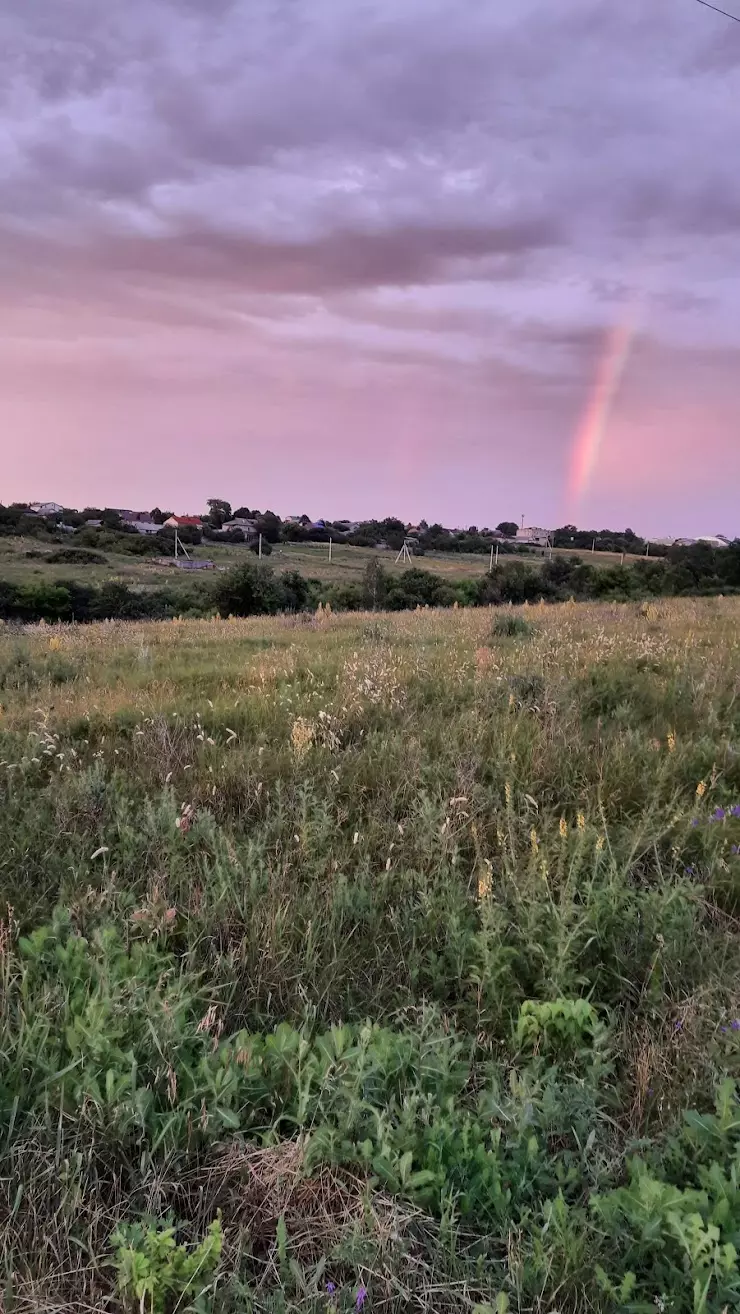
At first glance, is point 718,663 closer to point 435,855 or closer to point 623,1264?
point 435,855

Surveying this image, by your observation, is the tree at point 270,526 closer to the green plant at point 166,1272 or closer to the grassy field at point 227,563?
the grassy field at point 227,563

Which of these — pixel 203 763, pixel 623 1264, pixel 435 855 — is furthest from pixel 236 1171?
pixel 203 763

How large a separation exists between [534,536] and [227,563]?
59.1m

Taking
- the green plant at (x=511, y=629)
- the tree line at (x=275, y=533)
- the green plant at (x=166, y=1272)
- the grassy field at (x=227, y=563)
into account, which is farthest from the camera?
the tree line at (x=275, y=533)

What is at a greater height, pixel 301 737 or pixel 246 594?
pixel 301 737

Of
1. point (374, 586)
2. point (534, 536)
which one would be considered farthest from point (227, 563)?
point (534, 536)

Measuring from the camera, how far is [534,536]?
111750mm

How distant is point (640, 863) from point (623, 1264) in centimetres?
182

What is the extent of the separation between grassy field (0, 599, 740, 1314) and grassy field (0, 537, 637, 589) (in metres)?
46.5

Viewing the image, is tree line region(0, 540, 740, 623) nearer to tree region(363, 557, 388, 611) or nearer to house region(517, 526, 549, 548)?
tree region(363, 557, 388, 611)

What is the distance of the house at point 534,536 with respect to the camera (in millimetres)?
102887

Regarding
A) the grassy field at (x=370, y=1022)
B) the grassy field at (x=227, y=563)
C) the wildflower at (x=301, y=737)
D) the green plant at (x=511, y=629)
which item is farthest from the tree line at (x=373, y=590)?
the grassy field at (x=370, y=1022)

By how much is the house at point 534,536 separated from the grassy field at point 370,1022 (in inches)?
3933

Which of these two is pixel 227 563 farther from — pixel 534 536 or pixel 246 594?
pixel 534 536
